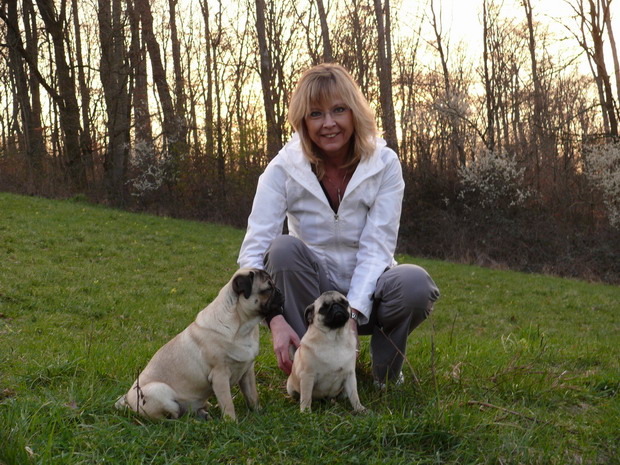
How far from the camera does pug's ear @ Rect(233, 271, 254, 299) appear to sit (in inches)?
131

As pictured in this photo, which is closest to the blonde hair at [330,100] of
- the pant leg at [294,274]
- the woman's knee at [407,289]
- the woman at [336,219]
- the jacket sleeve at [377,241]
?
the woman at [336,219]

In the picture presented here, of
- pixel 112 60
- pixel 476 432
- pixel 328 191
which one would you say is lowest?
pixel 476 432

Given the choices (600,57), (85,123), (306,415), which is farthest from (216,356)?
(85,123)

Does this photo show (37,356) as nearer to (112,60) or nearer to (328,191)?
(328,191)

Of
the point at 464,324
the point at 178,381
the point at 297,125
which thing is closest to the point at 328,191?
the point at 297,125

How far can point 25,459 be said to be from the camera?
2344 mm

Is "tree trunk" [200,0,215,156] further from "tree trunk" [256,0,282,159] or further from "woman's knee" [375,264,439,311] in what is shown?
"woman's knee" [375,264,439,311]

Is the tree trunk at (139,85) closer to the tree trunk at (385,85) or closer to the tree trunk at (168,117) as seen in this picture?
the tree trunk at (168,117)

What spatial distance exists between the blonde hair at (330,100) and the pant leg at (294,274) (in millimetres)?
582

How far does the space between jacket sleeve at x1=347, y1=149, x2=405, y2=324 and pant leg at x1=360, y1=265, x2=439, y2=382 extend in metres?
0.09

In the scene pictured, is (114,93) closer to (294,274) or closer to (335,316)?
(294,274)

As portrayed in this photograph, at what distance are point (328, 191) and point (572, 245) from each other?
1827cm

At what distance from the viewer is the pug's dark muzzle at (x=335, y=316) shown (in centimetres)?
333

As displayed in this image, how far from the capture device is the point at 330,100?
3832 mm
